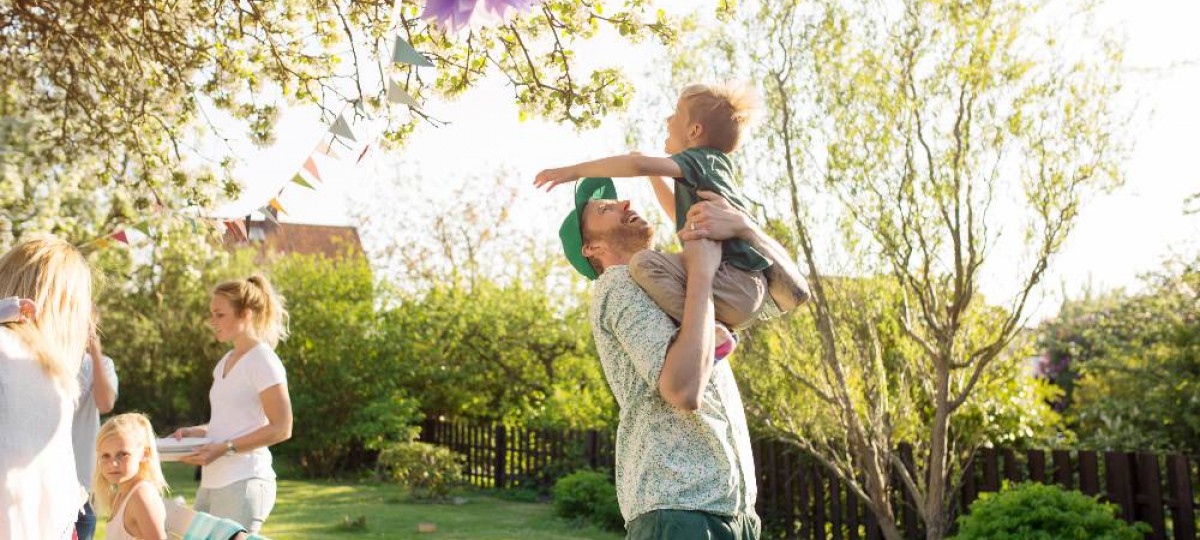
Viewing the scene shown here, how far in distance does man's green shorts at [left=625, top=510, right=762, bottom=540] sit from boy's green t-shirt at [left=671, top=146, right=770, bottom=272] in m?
0.56

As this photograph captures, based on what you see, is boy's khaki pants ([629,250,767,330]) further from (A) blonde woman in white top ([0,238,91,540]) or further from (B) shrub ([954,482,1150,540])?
(B) shrub ([954,482,1150,540])

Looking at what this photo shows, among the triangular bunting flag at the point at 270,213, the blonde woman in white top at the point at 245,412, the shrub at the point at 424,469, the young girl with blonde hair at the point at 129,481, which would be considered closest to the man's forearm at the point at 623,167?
the blonde woman in white top at the point at 245,412

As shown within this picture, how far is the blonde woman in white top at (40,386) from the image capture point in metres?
2.36

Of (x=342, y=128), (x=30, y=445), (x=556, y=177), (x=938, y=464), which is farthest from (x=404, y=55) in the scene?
(x=938, y=464)

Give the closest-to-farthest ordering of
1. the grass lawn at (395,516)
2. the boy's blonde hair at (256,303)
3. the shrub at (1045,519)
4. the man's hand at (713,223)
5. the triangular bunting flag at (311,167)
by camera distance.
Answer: the man's hand at (713,223), the boy's blonde hair at (256,303), the triangular bunting flag at (311,167), the shrub at (1045,519), the grass lawn at (395,516)

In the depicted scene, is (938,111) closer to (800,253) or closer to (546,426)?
(800,253)

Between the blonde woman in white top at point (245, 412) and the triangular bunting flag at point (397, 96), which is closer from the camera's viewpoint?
the triangular bunting flag at point (397, 96)

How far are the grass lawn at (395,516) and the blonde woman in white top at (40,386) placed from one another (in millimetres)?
8365

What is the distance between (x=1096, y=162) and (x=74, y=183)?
11169mm

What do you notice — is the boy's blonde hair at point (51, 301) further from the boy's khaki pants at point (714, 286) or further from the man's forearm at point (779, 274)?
the man's forearm at point (779, 274)

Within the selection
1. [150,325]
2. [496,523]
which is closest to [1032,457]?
[496,523]

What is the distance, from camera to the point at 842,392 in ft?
26.0

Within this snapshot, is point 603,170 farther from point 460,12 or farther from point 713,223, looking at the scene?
point 460,12

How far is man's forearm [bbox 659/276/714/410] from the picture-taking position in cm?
203
